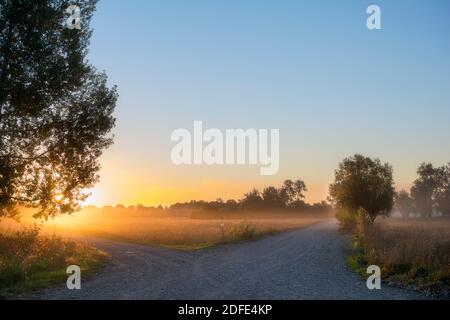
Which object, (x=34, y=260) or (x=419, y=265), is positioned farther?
(x=34, y=260)

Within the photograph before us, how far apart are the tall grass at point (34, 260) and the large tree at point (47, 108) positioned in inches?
77.9

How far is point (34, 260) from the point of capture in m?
18.5

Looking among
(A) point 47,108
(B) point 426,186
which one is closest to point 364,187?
(A) point 47,108

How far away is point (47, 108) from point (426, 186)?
14981cm

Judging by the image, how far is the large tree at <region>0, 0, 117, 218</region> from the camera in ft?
61.7

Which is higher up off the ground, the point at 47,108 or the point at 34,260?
the point at 47,108

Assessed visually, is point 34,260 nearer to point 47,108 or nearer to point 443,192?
point 47,108

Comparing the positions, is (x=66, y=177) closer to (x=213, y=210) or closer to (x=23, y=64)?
(x=23, y=64)

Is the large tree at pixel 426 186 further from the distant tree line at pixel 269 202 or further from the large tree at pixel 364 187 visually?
the large tree at pixel 364 187

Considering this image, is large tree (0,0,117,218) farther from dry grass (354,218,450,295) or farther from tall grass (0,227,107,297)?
dry grass (354,218,450,295)

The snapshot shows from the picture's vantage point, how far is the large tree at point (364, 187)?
6088 cm

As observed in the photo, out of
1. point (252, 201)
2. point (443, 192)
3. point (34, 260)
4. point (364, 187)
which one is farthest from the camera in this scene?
point (252, 201)

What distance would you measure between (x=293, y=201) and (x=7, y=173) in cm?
16943

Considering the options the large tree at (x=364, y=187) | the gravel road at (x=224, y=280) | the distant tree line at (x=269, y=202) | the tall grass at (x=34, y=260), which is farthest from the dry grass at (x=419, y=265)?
the distant tree line at (x=269, y=202)
